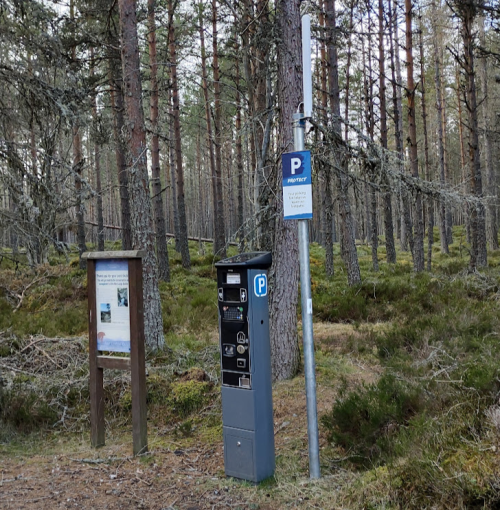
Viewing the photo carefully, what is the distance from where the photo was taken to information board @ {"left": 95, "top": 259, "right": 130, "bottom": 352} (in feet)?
15.7

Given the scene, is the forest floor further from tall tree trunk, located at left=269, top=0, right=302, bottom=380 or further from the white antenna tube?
the white antenna tube

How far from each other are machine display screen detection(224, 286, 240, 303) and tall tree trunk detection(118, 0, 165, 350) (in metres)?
3.90

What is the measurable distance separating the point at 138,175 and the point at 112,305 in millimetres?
3353

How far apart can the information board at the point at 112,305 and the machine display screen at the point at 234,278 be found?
1.27m

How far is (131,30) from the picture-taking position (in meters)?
7.75

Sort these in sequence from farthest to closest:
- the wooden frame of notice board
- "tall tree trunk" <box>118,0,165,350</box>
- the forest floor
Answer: "tall tree trunk" <box>118,0,165,350</box>, the wooden frame of notice board, the forest floor

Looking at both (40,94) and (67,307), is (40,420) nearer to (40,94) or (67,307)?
(40,94)

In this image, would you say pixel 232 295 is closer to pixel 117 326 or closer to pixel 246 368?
pixel 246 368

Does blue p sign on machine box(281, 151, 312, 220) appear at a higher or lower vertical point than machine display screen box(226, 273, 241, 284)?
higher

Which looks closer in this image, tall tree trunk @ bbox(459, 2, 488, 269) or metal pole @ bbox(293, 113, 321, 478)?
metal pole @ bbox(293, 113, 321, 478)

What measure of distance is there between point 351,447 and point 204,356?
3.58 meters

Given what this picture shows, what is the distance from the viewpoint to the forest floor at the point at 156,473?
145 inches

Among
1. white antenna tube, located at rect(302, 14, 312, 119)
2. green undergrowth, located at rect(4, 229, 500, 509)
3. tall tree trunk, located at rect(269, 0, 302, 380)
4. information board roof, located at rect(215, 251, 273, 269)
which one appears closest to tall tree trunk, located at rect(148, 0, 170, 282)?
green undergrowth, located at rect(4, 229, 500, 509)

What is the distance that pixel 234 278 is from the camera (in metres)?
4.01
